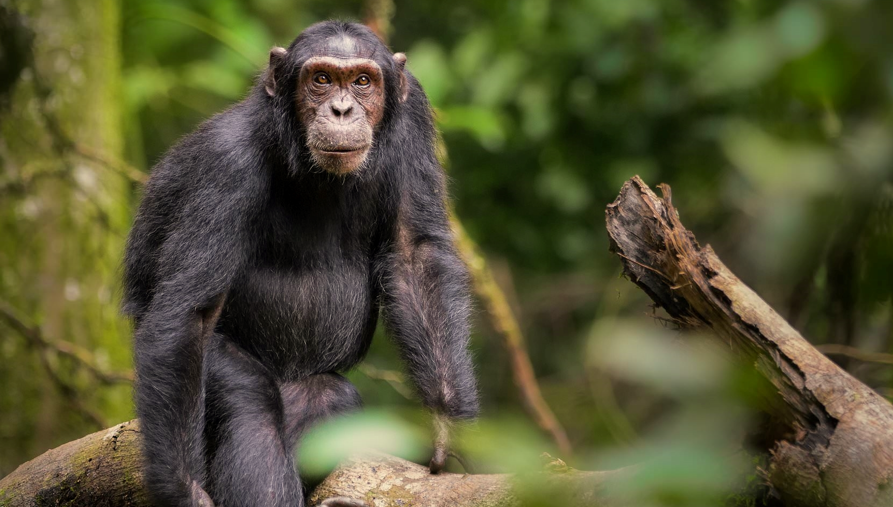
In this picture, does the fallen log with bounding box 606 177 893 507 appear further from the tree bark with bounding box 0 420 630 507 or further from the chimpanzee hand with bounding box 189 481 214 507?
the chimpanzee hand with bounding box 189 481 214 507

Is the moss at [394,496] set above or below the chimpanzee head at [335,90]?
below

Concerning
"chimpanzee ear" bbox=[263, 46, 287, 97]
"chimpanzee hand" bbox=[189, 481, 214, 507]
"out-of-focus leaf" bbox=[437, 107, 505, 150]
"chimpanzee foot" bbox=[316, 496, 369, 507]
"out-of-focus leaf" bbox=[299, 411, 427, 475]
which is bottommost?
"chimpanzee hand" bbox=[189, 481, 214, 507]

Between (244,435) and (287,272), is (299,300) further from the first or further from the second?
(244,435)

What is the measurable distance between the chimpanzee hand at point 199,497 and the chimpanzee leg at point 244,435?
0.15ft

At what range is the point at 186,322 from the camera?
3570 millimetres

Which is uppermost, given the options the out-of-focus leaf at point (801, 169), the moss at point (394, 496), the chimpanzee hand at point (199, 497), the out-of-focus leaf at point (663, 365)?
the out-of-focus leaf at point (801, 169)

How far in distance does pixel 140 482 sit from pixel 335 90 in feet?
6.55

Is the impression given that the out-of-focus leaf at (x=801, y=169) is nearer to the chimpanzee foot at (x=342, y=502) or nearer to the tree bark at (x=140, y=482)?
the tree bark at (x=140, y=482)

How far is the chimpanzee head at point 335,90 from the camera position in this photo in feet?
12.6

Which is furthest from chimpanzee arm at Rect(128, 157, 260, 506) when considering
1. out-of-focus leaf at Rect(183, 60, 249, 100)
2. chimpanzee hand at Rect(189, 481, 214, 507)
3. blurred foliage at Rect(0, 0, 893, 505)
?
out-of-focus leaf at Rect(183, 60, 249, 100)

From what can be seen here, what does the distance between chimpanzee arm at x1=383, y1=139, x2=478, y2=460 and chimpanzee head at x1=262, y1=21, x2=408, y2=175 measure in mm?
420

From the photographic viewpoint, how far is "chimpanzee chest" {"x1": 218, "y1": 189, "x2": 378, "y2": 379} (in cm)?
395

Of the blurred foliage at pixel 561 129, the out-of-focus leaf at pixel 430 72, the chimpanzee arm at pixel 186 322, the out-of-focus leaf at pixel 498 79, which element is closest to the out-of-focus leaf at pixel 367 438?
the blurred foliage at pixel 561 129

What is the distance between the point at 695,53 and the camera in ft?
23.7
